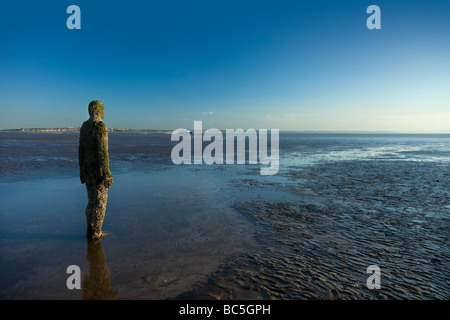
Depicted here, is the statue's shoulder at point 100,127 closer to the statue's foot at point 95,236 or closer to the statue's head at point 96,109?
the statue's head at point 96,109

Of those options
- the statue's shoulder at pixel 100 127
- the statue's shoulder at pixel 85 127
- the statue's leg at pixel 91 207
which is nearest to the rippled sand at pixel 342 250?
the statue's leg at pixel 91 207

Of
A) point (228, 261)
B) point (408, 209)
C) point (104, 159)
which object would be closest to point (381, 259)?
point (228, 261)

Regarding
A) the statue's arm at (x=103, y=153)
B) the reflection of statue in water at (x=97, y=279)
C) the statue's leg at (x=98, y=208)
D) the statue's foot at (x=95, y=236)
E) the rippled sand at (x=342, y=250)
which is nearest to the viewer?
the reflection of statue in water at (x=97, y=279)

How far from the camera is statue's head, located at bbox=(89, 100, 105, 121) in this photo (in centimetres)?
714

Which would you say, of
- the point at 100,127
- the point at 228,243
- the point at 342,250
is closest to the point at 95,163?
the point at 100,127

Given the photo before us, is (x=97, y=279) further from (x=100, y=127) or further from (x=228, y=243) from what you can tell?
(x=100, y=127)

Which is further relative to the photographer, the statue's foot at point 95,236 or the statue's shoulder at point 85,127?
the statue's foot at point 95,236

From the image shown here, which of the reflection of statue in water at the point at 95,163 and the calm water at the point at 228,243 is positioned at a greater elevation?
the reflection of statue in water at the point at 95,163

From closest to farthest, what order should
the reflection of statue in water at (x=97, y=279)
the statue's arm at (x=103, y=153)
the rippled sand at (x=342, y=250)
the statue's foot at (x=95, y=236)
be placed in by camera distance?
the reflection of statue in water at (x=97, y=279)
the rippled sand at (x=342, y=250)
the statue's arm at (x=103, y=153)
the statue's foot at (x=95, y=236)

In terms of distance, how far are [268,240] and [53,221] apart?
24.5 feet

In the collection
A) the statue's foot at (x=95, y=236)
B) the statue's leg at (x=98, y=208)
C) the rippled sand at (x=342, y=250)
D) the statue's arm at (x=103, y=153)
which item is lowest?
the rippled sand at (x=342, y=250)

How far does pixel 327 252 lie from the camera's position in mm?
6703

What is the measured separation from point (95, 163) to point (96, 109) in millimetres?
1603

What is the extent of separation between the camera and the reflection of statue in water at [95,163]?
6961 mm
